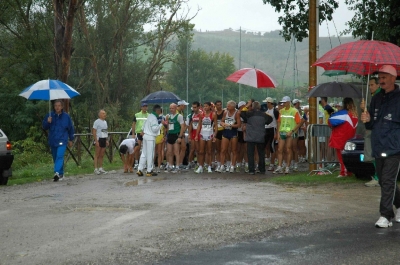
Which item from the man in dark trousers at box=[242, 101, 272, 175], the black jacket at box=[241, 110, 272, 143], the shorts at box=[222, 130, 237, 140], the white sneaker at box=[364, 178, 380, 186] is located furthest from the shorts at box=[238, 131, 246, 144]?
the white sneaker at box=[364, 178, 380, 186]

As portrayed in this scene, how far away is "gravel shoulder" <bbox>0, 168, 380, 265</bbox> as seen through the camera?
820 centimetres

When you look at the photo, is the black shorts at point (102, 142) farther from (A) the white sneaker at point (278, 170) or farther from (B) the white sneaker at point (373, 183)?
(B) the white sneaker at point (373, 183)

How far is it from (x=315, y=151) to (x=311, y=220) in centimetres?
853

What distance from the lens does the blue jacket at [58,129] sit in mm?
19094

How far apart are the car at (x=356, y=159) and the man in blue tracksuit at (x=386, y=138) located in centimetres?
599

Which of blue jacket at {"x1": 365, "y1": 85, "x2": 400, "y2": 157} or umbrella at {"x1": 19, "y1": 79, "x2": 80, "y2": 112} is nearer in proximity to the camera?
blue jacket at {"x1": 365, "y1": 85, "x2": 400, "y2": 157}

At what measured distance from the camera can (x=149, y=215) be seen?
10.9m

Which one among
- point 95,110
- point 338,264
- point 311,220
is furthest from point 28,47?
point 338,264

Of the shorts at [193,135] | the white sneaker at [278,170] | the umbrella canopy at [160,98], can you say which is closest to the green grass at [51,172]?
the umbrella canopy at [160,98]

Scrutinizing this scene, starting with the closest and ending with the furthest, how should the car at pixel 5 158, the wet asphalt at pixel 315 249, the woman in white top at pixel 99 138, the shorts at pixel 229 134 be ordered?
the wet asphalt at pixel 315 249 < the car at pixel 5 158 < the shorts at pixel 229 134 < the woman in white top at pixel 99 138

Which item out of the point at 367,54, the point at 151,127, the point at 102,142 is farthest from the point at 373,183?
the point at 102,142

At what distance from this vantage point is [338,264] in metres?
7.29

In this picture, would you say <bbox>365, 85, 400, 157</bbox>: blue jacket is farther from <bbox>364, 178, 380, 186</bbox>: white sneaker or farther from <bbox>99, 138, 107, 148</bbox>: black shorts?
<bbox>99, 138, 107, 148</bbox>: black shorts

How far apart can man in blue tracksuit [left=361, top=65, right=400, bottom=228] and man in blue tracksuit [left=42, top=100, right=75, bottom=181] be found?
10.4 meters
